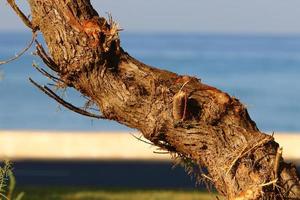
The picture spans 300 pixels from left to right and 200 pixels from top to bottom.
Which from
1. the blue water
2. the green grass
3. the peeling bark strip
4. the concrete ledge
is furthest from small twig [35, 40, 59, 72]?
the blue water

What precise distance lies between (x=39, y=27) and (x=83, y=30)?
322 millimetres

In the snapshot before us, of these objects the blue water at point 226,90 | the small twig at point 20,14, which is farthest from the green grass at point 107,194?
the blue water at point 226,90

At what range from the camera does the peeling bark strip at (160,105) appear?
538cm

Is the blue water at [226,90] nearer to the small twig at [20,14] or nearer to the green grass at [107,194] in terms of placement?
the green grass at [107,194]

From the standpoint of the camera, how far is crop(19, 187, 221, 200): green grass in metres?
13.7

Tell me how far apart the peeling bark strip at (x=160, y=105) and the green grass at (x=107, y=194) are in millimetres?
8082

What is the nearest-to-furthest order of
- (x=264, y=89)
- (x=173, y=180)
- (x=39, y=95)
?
(x=173, y=180), (x=39, y=95), (x=264, y=89)

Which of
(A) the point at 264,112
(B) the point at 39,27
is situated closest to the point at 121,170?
(B) the point at 39,27

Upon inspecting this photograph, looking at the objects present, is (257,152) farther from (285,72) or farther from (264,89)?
(285,72)

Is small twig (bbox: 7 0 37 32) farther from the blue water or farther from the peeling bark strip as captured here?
the blue water

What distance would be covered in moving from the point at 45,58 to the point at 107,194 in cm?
904

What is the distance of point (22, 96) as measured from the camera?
302ft

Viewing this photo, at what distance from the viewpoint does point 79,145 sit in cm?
1853

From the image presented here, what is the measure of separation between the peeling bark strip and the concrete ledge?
40.9 feet
